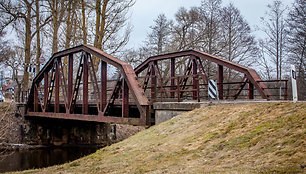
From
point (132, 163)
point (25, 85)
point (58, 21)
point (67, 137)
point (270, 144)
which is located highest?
point (58, 21)

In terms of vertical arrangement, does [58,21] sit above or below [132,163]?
above

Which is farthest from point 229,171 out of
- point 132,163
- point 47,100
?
point 47,100

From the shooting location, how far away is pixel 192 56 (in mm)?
15969

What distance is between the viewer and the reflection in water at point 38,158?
1663 cm

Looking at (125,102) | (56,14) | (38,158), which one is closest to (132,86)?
(125,102)

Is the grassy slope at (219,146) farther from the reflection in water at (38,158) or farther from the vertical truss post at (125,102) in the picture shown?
the reflection in water at (38,158)

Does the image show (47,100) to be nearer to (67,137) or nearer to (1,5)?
(67,137)

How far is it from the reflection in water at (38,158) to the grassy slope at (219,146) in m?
8.66

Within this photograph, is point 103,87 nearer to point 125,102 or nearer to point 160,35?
point 125,102

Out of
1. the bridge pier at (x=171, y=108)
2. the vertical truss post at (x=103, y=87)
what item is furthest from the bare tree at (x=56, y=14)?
the bridge pier at (x=171, y=108)

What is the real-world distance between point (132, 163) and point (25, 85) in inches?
896

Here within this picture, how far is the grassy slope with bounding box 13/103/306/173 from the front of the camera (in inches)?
215

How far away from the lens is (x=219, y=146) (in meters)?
6.87

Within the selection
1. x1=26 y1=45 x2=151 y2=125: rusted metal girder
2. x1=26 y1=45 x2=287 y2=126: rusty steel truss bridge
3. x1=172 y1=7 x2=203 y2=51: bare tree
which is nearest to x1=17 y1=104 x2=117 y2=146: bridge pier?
x1=26 y1=45 x2=151 y2=125: rusted metal girder
